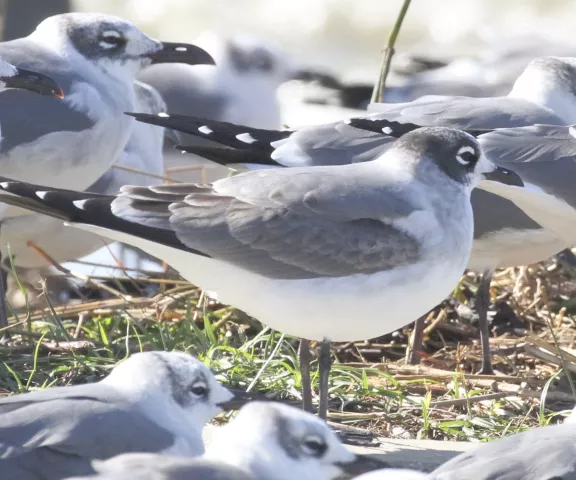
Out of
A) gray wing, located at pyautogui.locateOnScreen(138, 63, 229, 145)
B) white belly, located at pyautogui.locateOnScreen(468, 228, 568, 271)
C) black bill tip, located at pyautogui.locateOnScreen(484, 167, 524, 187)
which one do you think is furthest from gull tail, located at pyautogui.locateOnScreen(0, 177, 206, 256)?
gray wing, located at pyautogui.locateOnScreen(138, 63, 229, 145)

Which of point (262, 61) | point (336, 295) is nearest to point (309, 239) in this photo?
point (336, 295)

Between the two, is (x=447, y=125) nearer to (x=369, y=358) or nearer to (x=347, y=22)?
(x=369, y=358)

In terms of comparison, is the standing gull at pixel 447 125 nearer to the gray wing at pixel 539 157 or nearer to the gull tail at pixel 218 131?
the gull tail at pixel 218 131

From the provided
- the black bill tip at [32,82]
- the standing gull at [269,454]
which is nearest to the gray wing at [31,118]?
the black bill tip at [32,82]

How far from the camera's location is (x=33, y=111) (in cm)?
530

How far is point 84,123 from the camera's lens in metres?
5.41

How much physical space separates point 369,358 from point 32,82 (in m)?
1.64

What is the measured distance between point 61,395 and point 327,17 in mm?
10625

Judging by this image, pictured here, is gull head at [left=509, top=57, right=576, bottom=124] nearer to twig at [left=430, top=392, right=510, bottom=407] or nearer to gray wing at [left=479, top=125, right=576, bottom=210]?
gray wing at [left=479, top=125, right=576, bottom=210]

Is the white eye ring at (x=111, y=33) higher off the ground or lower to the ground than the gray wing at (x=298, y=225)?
lower

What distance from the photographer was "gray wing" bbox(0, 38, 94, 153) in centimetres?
523

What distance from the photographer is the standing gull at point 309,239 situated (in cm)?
394

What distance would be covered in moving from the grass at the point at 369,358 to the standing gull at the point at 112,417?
1.12m

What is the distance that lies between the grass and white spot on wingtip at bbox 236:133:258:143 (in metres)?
0.69
